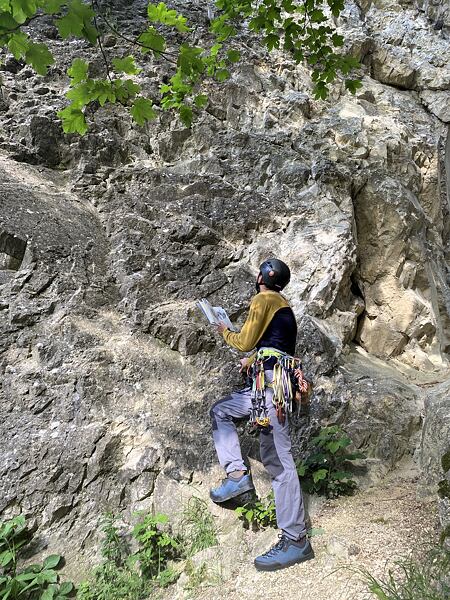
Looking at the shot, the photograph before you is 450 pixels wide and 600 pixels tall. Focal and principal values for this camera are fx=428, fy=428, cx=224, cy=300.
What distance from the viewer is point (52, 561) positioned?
13.0ft

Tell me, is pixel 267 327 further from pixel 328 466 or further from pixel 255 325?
pixel 328 466

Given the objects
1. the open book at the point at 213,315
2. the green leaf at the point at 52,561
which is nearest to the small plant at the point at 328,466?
the open book at the point at 213,315

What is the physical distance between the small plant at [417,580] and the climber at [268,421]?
2.25 ft

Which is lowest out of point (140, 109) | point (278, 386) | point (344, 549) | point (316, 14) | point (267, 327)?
point (344, 549)

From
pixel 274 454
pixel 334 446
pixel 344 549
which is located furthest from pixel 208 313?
pixel 344 549

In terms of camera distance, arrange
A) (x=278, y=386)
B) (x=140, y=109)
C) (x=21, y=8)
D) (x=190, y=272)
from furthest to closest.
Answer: (x=190, y=272) < (x=278, y=386) < (x=140, y=109) < (x=21, y=8)

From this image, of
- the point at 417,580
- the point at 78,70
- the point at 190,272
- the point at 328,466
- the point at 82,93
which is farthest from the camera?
the point at 190,272

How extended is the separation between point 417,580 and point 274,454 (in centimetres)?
143

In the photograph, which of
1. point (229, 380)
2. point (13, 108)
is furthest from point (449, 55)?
point (229, 380)

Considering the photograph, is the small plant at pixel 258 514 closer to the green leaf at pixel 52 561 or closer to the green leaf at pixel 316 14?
the green leaf at pixel 52 561

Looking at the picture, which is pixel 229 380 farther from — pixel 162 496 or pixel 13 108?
pixel 13 108

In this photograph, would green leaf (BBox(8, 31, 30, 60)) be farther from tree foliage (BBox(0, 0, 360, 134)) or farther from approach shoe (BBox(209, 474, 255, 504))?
approach shoe (BBox(209, 474, 255, 504))

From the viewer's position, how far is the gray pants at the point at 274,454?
368 cm

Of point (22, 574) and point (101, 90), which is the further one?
point (22, 574)
